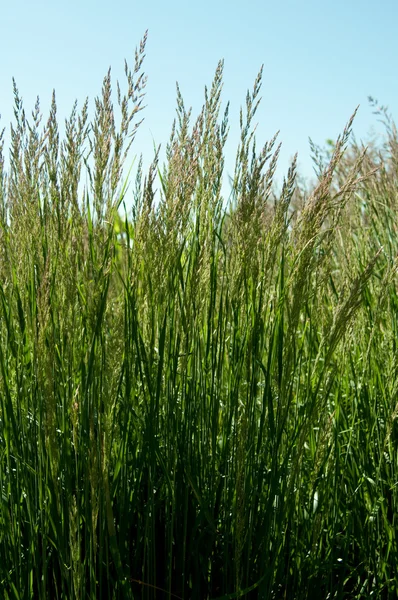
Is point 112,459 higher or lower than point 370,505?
higher

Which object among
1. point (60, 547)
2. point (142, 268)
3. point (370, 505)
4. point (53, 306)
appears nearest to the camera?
point (60, 547)

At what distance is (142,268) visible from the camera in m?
2.07

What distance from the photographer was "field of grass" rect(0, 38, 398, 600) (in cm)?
174

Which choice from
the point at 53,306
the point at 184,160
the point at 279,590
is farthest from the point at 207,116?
the point at 279,590

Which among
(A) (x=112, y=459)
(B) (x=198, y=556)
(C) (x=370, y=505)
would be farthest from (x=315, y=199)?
(C) (x=370, y=505)

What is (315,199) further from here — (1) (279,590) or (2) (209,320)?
(1) (279,590)

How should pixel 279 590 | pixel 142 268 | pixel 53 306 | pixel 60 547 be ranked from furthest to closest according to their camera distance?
pixel 279 590
pixel 142 268
pixel 53 306
pixel 60 547

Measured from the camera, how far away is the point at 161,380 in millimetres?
1947

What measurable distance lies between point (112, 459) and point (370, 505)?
958 mm

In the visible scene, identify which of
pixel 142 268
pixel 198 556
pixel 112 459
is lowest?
pixel 198 556

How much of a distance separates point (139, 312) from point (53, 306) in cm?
25

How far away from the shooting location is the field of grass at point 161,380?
1736mm

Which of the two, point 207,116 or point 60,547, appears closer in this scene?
point 60,547

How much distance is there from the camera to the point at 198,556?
2.00 m
